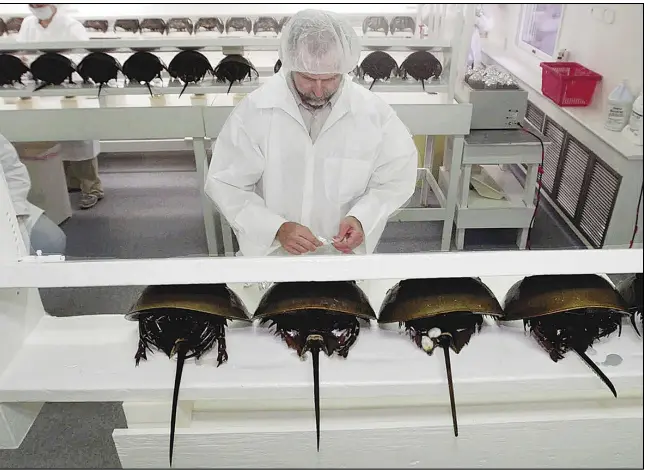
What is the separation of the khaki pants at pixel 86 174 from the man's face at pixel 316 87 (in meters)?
2.22

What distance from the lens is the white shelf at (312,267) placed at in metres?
0.74

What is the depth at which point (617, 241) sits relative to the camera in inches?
96.1

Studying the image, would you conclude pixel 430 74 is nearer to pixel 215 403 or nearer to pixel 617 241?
pixel 617 241

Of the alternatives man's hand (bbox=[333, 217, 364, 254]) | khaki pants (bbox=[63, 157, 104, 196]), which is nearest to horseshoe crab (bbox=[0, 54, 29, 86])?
khaki pants (bbox=[63, 157, 104, 196])

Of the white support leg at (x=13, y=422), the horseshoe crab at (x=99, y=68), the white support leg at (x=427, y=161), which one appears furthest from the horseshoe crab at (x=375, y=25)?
the white support leg at (x=13, y=422)

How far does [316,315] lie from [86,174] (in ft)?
8.90

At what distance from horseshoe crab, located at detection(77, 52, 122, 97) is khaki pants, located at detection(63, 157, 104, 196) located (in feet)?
2.54

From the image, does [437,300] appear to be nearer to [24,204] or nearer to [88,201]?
[24,204]

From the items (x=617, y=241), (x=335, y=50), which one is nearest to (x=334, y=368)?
(x=335, y=50)

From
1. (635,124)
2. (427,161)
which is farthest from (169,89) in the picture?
(635,124)

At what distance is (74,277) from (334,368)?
0.46 m

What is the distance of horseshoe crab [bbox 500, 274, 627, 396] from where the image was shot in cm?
82

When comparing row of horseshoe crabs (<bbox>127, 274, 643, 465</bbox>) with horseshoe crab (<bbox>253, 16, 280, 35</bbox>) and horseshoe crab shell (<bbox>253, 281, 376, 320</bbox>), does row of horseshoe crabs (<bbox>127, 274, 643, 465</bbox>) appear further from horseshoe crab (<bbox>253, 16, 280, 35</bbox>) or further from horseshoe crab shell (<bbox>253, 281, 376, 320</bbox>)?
horseshoe crab (<bbox>253, 16, 280, 35</bbox>)

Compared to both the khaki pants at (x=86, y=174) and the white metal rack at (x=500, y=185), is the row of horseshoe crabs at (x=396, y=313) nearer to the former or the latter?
the white metal rack at (x=500, y=185)
